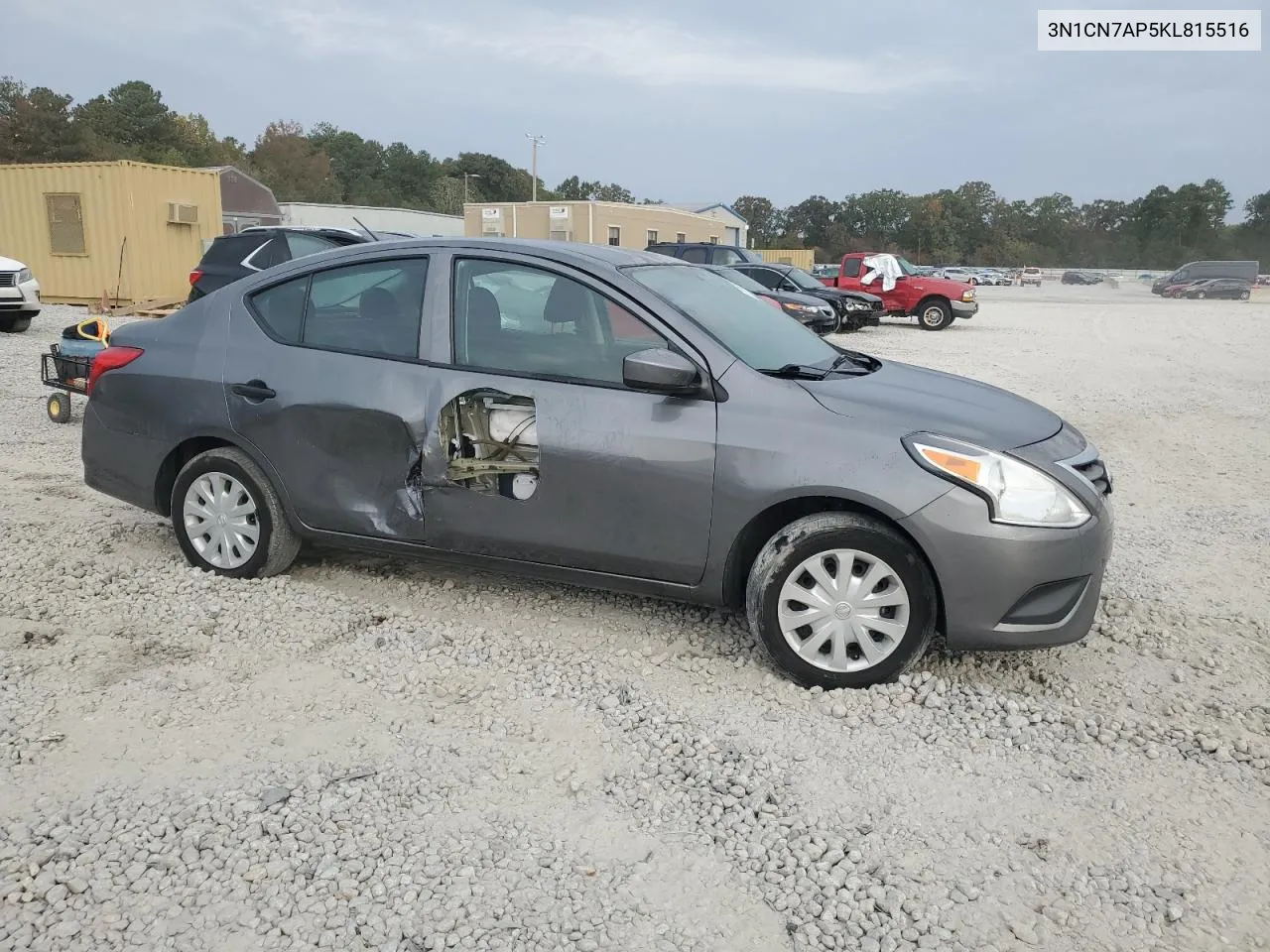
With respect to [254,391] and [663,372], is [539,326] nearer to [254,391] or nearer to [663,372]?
[663,372]

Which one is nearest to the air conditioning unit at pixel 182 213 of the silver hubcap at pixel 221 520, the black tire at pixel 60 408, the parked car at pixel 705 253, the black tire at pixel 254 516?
the parked car at pixel 705 253

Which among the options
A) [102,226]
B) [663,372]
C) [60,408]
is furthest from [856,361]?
[102,226]

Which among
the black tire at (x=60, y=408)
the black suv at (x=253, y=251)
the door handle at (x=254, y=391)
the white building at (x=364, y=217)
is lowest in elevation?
the black tire at (x=60, y=408)

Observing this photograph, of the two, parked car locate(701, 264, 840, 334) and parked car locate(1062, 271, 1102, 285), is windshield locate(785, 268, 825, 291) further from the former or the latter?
parked car locate(1062, 271, 1102, 285)

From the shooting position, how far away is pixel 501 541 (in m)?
4.07

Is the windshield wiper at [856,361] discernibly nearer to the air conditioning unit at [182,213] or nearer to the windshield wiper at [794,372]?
the windshield wiper at [794,372]

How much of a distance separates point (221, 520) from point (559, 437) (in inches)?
72.2

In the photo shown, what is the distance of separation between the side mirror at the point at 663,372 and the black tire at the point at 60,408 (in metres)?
6.82

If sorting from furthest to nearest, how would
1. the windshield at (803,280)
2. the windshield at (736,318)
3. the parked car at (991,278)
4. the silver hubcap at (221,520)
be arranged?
the parked car at (991,278)
the windshield at (803,280)
the silver hubcap at (221,520)
the windshield at (736,318)

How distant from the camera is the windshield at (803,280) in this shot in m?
19.4

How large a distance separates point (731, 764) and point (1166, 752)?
1.46 m

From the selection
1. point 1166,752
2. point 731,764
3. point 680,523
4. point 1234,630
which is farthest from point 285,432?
point 1234,630

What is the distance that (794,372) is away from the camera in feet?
12.9

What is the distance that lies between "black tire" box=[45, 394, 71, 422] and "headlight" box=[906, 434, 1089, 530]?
7737mm
